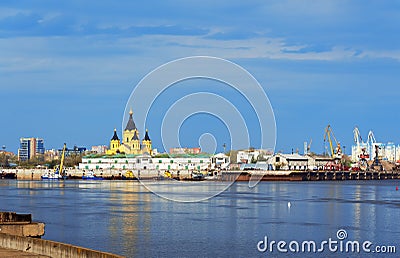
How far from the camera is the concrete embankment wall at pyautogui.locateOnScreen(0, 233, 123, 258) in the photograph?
14.8m

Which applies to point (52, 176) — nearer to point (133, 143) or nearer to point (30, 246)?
point (133, 143)

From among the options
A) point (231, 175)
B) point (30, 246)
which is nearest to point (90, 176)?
point (231, 175)

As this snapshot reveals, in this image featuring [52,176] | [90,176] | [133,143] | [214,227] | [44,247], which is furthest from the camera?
[133,143]

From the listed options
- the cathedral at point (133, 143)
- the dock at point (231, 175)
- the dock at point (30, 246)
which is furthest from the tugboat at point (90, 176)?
the dock at point (30, 246)

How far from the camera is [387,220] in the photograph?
119 feet

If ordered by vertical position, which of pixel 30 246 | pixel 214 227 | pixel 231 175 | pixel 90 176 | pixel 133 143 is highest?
pixel 133 143

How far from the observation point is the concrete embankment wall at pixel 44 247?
48.4 feet

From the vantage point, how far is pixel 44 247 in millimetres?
16297

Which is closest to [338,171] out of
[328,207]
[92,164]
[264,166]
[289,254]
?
[264,166]

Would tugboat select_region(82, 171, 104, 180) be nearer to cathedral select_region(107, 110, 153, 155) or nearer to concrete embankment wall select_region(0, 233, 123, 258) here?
cathedral select_region(107, 110, 153, 155)

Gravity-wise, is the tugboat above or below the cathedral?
below

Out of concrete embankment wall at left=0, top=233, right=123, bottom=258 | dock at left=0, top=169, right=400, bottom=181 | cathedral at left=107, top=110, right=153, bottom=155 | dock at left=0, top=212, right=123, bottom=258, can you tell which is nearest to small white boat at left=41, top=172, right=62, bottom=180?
dock at left=0, top=169, right=400, bottom=181

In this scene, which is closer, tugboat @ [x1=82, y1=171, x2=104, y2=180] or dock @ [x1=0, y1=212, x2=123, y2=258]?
dock @ [x1=0, y1=212, x2=123, y2=258]

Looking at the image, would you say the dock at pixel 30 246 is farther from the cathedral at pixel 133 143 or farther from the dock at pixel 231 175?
the cathedral at pixel 133 143
